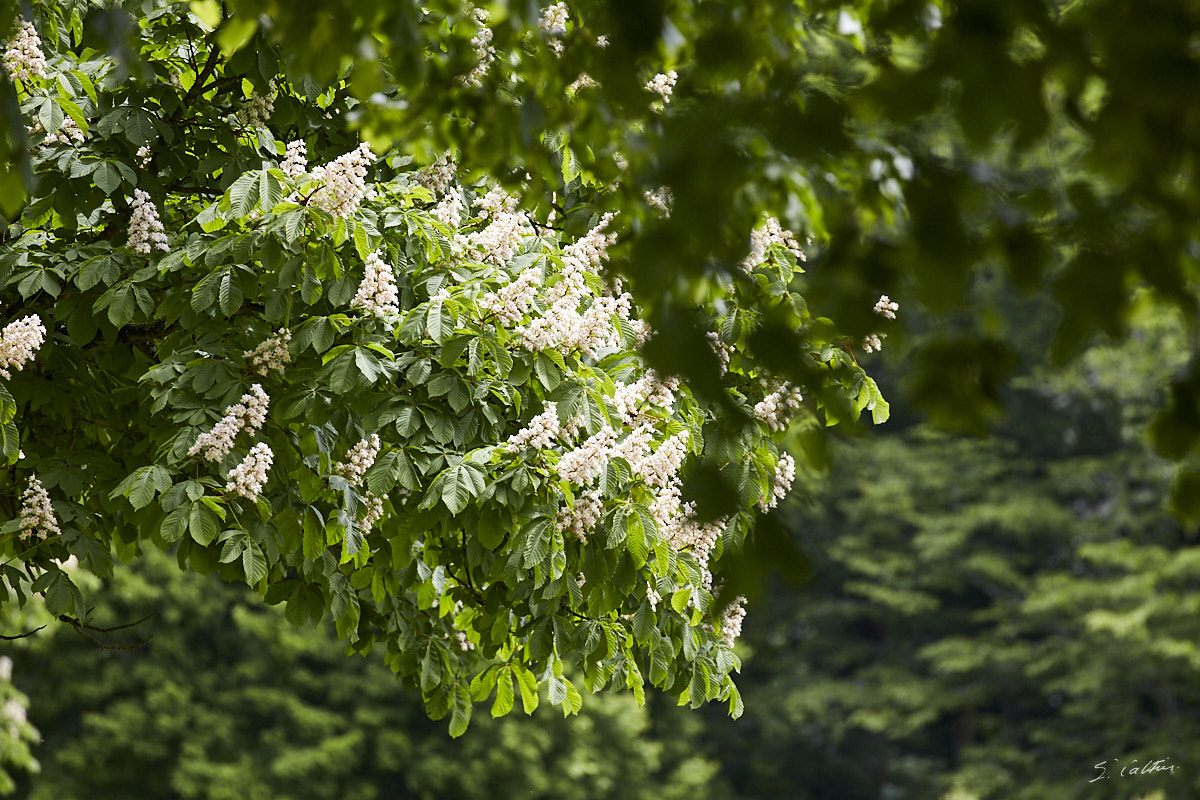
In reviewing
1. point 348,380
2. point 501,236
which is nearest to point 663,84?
point 501,236

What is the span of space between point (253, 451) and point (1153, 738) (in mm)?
17215

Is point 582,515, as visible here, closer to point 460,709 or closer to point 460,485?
point 460,485

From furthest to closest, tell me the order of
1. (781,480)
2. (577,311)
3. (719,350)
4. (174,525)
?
1. (781,480)
2. (577,311)
3. (174,525)
4. (719,350)

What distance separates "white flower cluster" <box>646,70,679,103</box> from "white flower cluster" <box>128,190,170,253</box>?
1675 mm

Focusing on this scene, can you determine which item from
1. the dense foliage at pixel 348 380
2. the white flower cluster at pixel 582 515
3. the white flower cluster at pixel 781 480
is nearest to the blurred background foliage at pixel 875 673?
the dense foliage at pixel 348 380

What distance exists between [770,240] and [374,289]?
1.33 meters

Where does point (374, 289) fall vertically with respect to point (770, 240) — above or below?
below

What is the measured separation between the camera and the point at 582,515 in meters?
3.64

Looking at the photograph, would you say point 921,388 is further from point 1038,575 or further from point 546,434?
point 1038,575

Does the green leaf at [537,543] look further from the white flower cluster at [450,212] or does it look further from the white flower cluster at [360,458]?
the white flower cluster at [450,212]

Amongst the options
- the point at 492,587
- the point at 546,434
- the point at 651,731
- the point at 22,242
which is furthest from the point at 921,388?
the point at 651,731

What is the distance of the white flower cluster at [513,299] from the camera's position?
3719mm

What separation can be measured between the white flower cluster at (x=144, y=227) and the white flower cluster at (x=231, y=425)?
2.13 feet

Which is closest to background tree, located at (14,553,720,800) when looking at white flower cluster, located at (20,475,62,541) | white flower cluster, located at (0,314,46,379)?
white flower cluster, located at (20,475,62,541)
